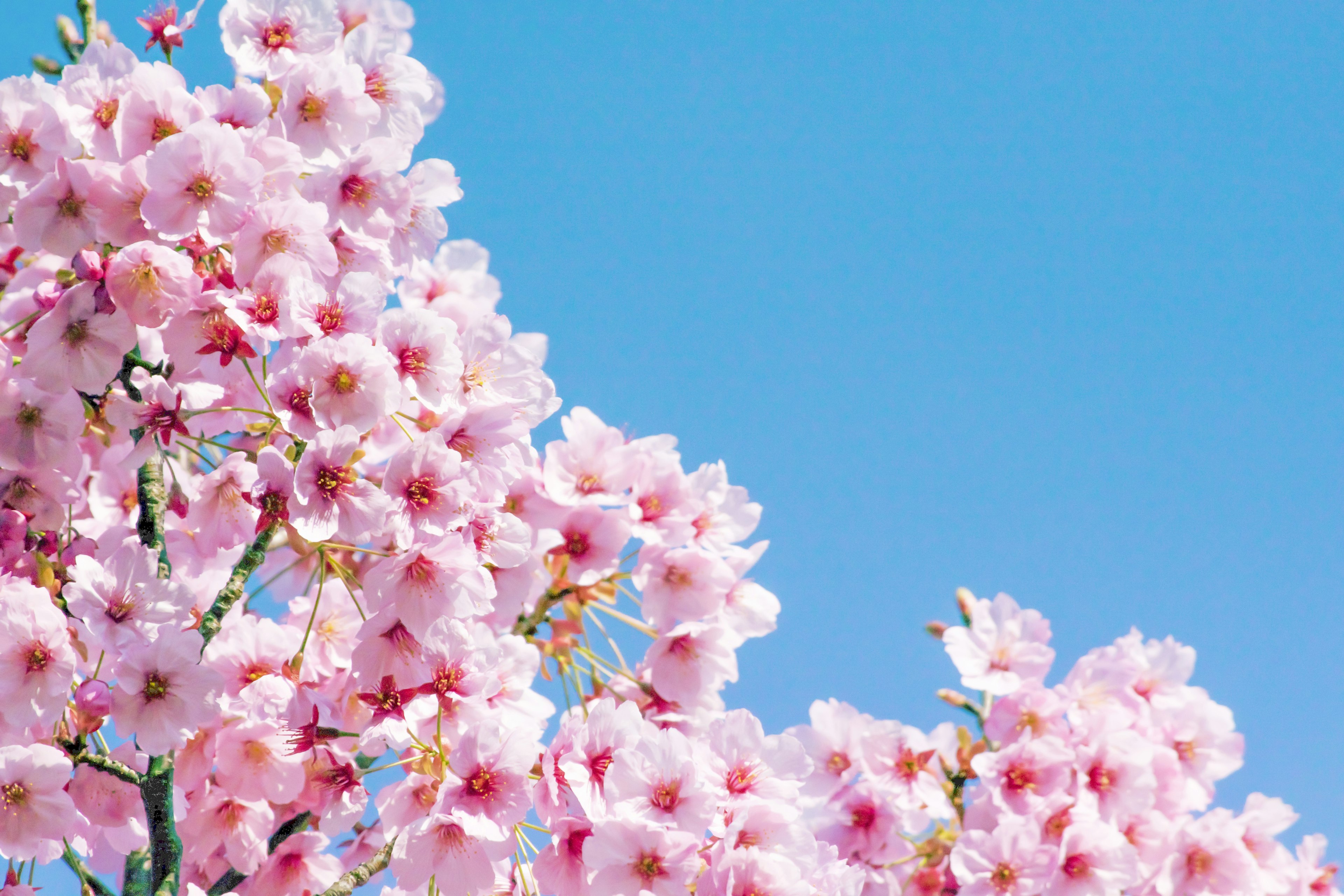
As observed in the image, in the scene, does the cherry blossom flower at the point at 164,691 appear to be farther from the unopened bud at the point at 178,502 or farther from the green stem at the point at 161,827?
the unopened bud at the point at 178,502

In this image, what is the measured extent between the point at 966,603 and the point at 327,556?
98.6 inches

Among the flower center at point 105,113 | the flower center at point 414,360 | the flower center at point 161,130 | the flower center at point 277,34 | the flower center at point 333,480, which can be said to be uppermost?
the flower center at point 277,34

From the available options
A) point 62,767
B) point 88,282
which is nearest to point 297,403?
point 88,282

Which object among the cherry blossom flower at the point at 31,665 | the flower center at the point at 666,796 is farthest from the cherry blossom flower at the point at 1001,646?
the cherry blossom flower at the point at 31,665

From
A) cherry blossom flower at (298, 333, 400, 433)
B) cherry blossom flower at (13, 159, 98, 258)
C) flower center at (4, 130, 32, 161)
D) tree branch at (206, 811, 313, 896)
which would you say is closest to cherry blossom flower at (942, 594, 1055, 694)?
tree branch at (206, 811, 313, 896)

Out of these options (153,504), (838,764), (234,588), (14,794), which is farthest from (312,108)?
(838,764)

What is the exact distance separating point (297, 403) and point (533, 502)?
101 centimetres

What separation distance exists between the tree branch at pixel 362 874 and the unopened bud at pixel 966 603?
2.31 meters

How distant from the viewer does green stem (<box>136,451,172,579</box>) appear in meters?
3.18

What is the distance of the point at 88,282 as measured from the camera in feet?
9.32

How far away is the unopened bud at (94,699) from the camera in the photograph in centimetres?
277

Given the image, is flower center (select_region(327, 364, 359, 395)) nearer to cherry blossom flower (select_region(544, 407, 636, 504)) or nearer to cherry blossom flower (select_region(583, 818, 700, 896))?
cherry blossom flower (select_region(544, 407, 636, 504))

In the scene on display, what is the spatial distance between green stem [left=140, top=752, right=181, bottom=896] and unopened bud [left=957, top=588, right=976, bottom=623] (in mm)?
2848

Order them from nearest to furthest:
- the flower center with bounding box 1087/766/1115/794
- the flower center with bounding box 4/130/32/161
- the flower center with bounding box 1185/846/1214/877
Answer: the flower center with bounding box 4/130/32/161 < the flower center with bounding box 1087/766/1115/794 < the flower center with bounding box 1185/846/1214/877
